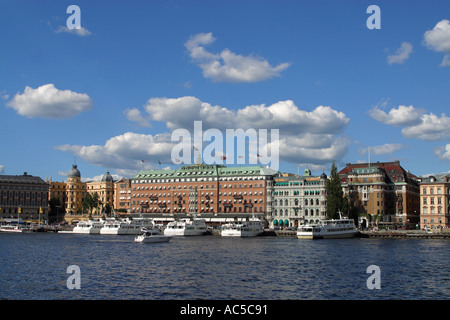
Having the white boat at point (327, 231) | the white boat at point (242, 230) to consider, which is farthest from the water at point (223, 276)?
the white boat at point (242, 230)

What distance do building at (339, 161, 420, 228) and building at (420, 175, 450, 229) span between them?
7.73 meters

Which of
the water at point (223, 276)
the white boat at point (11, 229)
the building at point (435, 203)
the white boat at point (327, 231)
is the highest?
the building at point (435, 203)

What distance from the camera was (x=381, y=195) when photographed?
564 feet

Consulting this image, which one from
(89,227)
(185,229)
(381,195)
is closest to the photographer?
(185,229)

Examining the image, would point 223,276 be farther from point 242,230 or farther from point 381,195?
point 381,195

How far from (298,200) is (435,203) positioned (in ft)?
155

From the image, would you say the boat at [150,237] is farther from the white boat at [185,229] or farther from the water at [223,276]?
the white boat at [185,229]

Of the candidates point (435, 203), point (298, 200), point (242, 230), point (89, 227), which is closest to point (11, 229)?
point (89, 227)

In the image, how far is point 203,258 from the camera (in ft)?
255

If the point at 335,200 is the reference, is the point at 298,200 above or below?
above

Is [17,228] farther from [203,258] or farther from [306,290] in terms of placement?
[306,290]

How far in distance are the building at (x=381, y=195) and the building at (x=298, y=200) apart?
967cm

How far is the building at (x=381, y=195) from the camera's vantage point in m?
172
